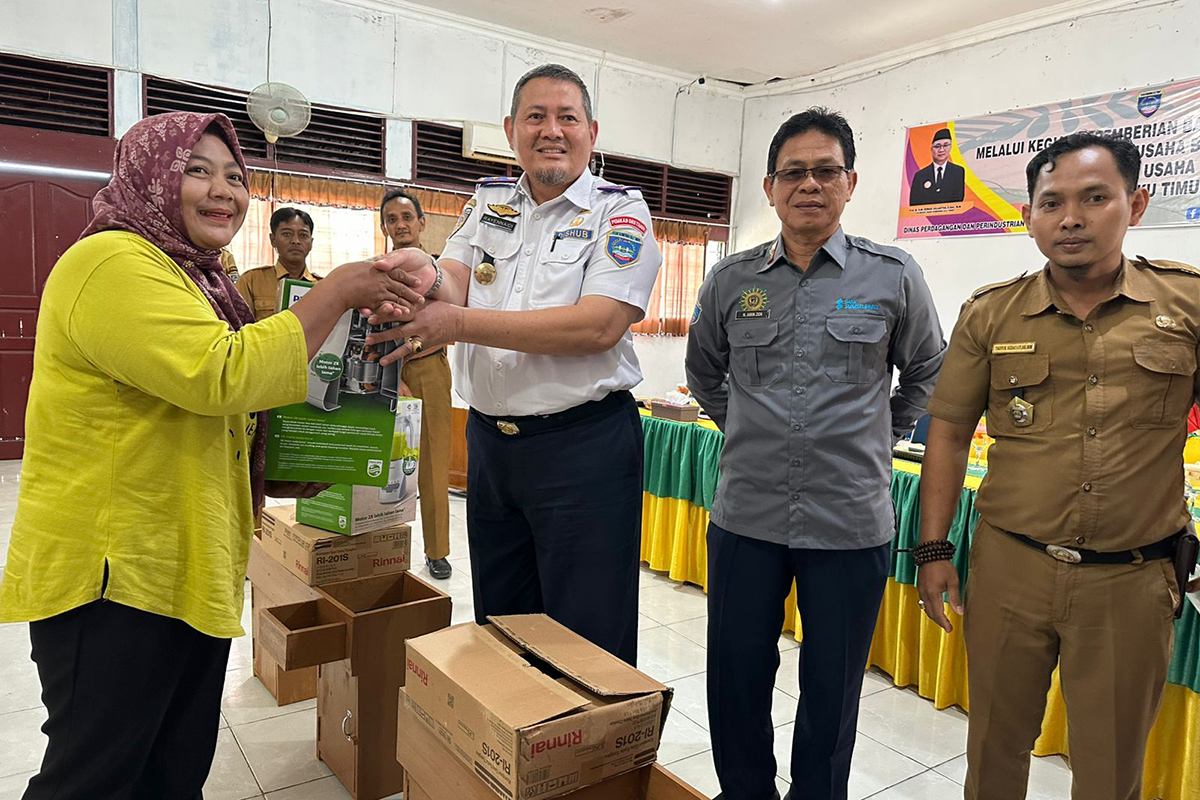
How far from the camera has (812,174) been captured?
1778 millimetres

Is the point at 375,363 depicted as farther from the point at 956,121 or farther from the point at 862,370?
the point at 956,121

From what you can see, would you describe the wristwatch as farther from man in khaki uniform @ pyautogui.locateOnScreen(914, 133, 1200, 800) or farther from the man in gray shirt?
man in khaki uniform @ pyautogui.locateOnScreen(914, 133, 1200, 800)

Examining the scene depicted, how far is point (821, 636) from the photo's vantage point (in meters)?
1.79

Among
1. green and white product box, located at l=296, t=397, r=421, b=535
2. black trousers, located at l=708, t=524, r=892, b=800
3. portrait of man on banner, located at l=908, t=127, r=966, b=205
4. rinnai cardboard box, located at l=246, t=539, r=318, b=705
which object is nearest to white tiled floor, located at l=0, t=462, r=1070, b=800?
rinnai cardboard box, located at l=246, t=539, r=318, b=705

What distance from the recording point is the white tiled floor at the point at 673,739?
2191 millimetres

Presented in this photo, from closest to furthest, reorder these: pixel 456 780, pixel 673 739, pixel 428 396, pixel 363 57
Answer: pixel 456 780 → pixel 673 739 → pixel 428 396 → pixel 363 57

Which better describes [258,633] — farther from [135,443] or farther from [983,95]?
[983,95]

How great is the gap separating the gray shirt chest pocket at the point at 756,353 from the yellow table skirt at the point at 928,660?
1086 mm

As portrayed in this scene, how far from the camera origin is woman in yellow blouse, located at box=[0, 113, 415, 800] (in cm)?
113

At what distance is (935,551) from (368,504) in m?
1.56

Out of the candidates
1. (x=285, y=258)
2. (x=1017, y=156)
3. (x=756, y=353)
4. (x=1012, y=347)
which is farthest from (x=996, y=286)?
(x=1017, y=156)

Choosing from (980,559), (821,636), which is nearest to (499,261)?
(821,636)

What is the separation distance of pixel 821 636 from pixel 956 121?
5.67 m

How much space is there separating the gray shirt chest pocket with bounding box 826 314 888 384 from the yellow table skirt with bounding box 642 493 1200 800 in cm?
98
